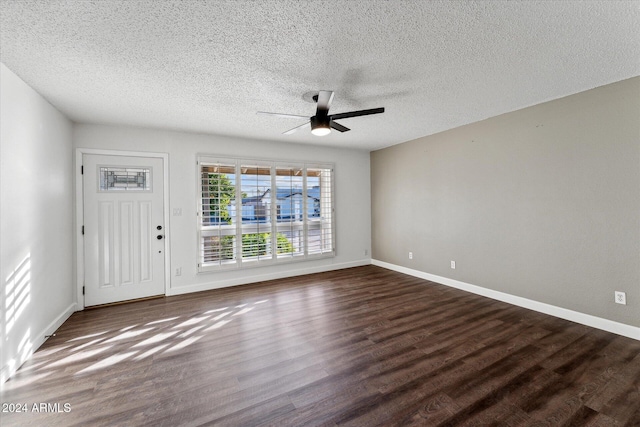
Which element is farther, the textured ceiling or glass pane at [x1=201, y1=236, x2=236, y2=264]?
glass pane at [x1=201, y1=236, x2=236, y2=264]

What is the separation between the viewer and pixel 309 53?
2.15 meters

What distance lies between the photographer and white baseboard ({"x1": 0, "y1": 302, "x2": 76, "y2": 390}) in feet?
7.00

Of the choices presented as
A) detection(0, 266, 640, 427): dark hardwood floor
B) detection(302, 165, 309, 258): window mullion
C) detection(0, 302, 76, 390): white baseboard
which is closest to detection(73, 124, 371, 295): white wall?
detection(302, 165, 309, 258): window mullion

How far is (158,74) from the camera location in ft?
8.08

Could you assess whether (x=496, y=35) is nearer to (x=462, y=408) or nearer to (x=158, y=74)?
(x=462, y=408)

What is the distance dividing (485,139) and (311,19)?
3246 mm

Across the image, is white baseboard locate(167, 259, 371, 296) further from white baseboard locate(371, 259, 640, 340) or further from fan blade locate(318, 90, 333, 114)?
fan blade locate(318, 90, 333, 114)

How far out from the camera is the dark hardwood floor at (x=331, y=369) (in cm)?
175

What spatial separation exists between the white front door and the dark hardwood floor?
47 cm

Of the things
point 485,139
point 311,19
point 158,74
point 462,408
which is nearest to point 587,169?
point 485,139

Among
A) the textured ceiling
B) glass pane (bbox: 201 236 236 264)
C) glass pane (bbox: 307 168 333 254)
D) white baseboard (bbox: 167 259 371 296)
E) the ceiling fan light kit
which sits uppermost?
the textured ceiling

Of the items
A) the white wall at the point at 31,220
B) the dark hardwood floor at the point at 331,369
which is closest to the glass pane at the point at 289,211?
the dark hardwood floor at the point at 331,369

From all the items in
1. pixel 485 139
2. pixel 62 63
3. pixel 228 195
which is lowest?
pixel 228 195

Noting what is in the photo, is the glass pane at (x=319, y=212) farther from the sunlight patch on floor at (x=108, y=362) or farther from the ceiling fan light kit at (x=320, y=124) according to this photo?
the sunlight patch on floor at (x=108, y=362)
